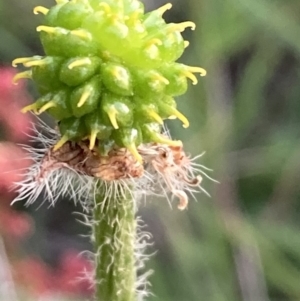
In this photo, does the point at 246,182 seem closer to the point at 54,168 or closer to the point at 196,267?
the point at 196,267

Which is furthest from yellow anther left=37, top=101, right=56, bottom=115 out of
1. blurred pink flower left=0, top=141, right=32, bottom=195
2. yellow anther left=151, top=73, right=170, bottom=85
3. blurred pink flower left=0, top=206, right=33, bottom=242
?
blurred pink flower left=0, top=206, right=33, bottom=242

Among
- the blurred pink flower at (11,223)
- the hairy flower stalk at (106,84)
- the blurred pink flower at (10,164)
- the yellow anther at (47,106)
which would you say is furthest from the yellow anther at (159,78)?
the blurred pink flower at (11,223)

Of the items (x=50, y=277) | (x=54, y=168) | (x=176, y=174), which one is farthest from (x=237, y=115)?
(x=54, y=168)

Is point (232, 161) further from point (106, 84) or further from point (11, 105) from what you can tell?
point (106, 84)

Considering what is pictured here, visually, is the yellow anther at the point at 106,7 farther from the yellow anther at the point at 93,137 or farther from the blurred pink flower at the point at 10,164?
the blurred pink flower at the point at 10,164

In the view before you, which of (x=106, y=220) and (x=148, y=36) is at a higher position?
(x=148, y=36)

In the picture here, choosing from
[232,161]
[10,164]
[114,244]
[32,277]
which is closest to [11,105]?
[10,164]
